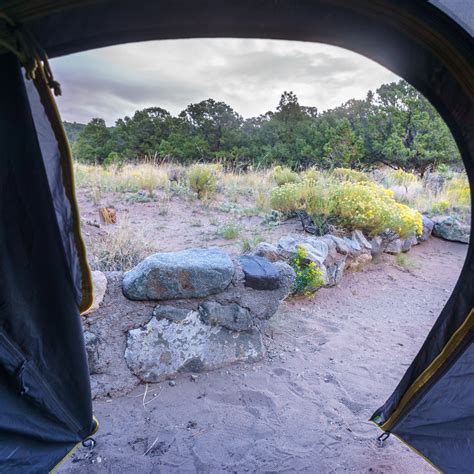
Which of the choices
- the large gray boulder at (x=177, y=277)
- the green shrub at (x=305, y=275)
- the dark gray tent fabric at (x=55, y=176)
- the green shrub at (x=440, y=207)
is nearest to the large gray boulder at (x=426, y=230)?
the green shrub at (x=440, y=207)

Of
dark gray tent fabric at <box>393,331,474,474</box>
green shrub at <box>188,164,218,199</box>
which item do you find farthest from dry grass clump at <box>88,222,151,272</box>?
green shrub at <box>188,164,218,199</box>

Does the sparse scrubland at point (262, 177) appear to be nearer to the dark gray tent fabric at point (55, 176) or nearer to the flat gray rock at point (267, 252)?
the flat gray rock at point (267, 252)

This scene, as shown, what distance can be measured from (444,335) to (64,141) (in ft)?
5.59

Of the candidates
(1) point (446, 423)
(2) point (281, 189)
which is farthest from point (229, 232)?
(1) point (446, 423)

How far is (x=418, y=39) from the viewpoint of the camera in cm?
100

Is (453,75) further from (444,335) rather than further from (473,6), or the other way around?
(444,335)

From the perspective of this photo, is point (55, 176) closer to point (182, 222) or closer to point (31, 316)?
point (31, 316)

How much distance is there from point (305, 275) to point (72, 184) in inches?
122

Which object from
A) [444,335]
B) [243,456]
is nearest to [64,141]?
[444,335]

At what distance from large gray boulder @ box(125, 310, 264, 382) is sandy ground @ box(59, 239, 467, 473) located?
0.31ft

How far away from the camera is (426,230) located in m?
6.51

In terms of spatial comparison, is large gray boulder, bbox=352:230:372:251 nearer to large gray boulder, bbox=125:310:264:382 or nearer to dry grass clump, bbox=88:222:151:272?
large gray boulder, bbox=125:310:264:382

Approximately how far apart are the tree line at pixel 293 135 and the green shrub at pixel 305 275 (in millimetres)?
8739

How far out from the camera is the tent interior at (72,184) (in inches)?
37.8
